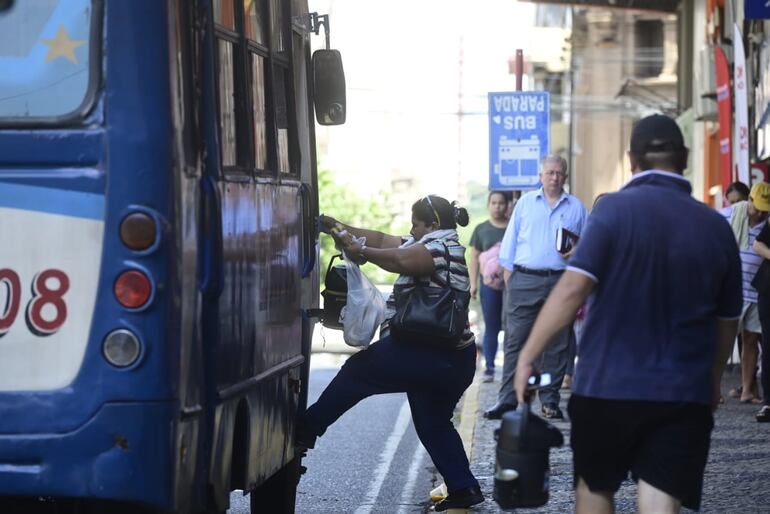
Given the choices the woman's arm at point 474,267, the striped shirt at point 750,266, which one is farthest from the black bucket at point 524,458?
the woman's arm at point 474,267

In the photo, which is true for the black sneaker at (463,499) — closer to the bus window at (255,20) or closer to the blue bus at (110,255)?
the bus window at (255,20)

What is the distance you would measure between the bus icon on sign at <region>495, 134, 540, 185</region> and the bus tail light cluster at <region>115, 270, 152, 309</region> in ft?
44.4

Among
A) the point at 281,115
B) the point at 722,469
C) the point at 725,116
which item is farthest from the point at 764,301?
the point at 725,116

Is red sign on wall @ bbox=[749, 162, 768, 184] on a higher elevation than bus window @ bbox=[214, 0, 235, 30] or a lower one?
lower

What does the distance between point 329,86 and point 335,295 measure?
1.07 metres

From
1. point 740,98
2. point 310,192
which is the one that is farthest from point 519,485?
point 740,98

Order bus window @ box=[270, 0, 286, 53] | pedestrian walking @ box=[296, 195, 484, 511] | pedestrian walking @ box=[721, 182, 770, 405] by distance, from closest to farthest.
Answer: bus window @ box=[270, 0, 286, 53]
pedestrian walking @ box=[296, 195, 484, 511]
pedestrian walking @ box=[721, 182, 770, 405]

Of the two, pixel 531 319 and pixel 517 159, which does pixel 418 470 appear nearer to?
pixel 531 319

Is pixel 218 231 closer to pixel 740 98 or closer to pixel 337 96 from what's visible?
pixel 337 96

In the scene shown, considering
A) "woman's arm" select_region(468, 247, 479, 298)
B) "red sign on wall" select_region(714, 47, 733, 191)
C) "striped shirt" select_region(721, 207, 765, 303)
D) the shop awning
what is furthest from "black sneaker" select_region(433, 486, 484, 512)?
the shop awning

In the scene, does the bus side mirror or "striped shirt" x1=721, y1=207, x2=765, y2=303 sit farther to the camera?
"striped shirt" x1=721, y1=207, x2=765, y2=303

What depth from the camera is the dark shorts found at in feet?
18.1

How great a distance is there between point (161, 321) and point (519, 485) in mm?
1350

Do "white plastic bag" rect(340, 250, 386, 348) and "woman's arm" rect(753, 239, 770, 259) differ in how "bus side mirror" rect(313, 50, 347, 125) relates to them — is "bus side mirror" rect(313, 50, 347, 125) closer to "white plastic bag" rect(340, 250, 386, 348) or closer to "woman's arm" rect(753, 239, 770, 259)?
"white plastic bag" rect(340, 250, 386, 348)
